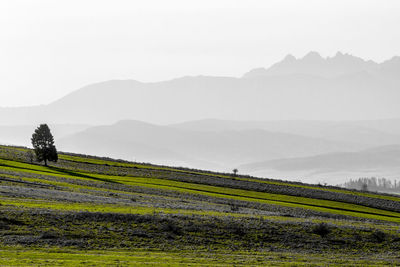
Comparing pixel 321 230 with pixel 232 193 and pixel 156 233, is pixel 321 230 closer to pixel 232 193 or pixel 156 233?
pixel 156 233

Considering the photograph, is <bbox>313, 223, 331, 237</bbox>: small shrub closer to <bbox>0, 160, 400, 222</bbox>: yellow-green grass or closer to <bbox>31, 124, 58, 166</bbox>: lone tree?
<bbox>0, 160, 400, 222</bbox>: yellow-green grass

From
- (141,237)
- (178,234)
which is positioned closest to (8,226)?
(141,237)

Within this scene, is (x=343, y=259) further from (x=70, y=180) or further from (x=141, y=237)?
(x=70, y=180)

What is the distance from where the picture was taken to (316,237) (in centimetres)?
5441

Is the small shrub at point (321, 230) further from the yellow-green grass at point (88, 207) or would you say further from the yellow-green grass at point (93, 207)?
the yellow-green grass at point (88, 207)

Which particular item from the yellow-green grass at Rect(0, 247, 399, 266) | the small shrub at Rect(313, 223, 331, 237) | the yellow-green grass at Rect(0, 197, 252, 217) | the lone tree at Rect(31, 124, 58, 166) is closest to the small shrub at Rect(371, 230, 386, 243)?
the small shrub at Rect(313, 223, 331, 237)

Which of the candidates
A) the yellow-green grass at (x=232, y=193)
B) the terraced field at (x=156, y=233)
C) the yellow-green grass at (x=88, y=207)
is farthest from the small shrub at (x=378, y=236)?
the yellow-green grass at (x=232, y=193)

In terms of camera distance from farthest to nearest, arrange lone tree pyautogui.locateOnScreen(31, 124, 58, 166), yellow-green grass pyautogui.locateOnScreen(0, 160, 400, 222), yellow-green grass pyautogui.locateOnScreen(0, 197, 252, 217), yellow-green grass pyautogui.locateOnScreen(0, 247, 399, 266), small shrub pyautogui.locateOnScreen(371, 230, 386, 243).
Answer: lone tree pyautogui.locateOnScreen(31, 124, 58, 166), yellow-green grass pyautogui.locateOnScreen(0, 160, 400, 222), small shrub pyautogui.locateOnScreen(371, 230, 386, 243), yellow-green grass pyautogui.locateOnScreen(0, 197, 252, 217), yellow-green grass pyautogui.locateOnScreen(0, 247, 399, 266)

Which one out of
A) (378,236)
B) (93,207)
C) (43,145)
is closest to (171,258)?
(93,207)

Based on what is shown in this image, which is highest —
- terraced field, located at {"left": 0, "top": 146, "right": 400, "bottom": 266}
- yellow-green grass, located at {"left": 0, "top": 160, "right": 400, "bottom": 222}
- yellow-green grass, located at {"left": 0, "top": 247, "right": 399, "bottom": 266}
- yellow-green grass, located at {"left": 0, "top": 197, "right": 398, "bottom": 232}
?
yellow-green grass, located at {"left": 0, "top": 160, "right": 400, "bottom": 222}

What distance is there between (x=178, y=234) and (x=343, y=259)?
49.4 ft

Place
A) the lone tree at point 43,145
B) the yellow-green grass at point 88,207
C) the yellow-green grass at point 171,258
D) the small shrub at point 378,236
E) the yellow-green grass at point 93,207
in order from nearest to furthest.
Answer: the yellow-green grass at point 171,258 → the yellow-green grass at point 93,207 → the yellow-green grass at point 88,207 → the small shrub at point 378,236 → the lone tree at point 43,145

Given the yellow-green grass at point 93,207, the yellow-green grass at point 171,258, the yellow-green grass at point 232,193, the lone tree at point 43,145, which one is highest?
the lone tree at point 43,145

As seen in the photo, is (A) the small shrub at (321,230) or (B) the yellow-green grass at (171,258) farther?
(A) the small shrub at (321,230)
